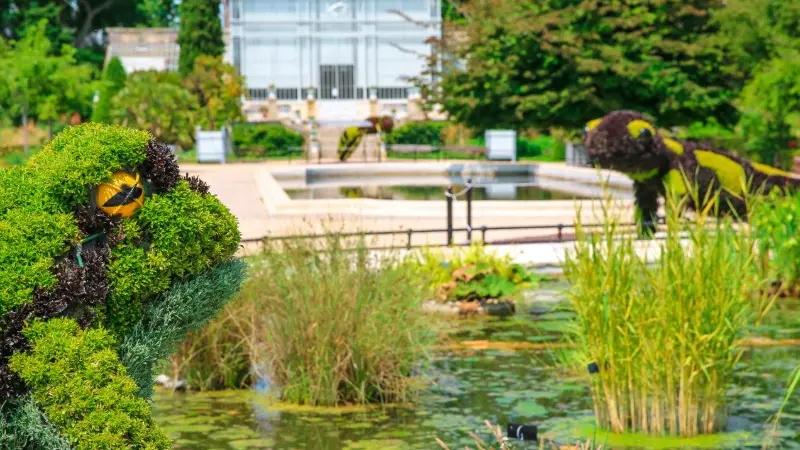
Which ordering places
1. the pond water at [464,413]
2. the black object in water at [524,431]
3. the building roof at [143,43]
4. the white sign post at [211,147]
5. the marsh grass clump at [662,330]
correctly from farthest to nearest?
the building roof at [143,43], the white sign post at [211,147], the pond water at [464,413], the marsh grass clump at [662,330], the black object in water at [524,431]

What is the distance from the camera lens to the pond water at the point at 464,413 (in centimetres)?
944

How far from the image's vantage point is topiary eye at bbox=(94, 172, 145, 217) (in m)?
5.52

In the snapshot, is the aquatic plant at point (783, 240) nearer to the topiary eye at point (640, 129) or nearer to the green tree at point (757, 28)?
the topiary eye at point (640, 129)

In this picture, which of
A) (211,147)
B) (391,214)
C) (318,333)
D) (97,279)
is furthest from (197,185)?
(211,147)

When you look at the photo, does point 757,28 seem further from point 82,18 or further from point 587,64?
point 82,18

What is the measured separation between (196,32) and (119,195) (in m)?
54.4

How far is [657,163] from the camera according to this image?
17.5 meters

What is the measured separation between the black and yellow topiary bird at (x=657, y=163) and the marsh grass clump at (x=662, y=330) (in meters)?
7.72

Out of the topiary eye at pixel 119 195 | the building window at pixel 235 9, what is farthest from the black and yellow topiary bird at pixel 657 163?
the building window at pixel 235 9

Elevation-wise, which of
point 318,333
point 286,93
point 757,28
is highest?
point 757,28

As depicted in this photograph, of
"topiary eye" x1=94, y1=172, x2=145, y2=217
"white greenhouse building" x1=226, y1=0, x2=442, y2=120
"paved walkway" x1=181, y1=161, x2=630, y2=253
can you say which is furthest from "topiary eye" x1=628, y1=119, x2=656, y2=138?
"white greenhouse building" x1=226, y1=0, x2=442, y2=120

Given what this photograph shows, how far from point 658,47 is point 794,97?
3.63m

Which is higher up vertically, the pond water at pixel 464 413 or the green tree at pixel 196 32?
the green tree at pixel 196 32

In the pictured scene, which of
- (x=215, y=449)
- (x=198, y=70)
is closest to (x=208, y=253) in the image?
(x=215, y=449)
